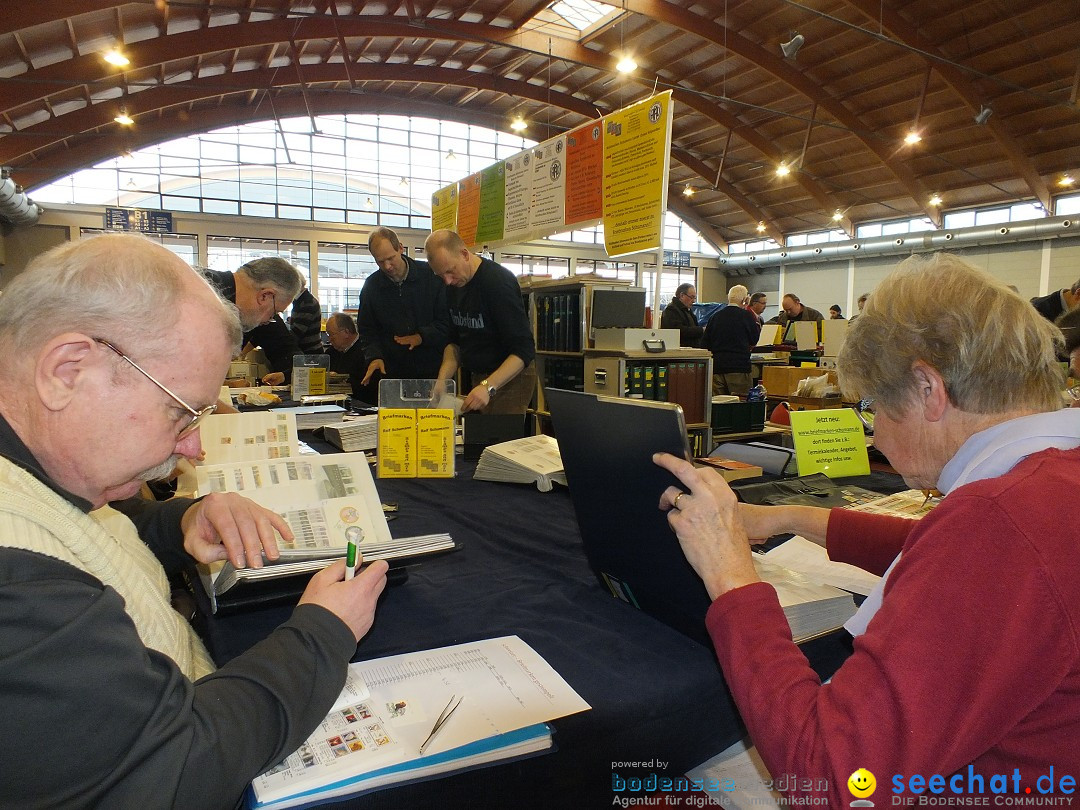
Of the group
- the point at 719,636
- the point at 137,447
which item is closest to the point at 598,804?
the point at 719,636

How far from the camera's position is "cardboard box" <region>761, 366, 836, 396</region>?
20.4 ft

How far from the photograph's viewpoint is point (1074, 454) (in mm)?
731

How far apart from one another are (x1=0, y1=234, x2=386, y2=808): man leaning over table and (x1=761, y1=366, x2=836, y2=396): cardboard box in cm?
598

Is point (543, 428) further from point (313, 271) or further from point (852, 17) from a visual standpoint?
point (313, 271)

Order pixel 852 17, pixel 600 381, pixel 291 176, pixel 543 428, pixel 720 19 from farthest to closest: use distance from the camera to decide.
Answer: pixel 291 176 → pixel 720 19 → pixel 852 17 → pixel 543 428 → pixel 600 381

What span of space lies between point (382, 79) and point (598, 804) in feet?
43.2

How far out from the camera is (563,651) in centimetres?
88

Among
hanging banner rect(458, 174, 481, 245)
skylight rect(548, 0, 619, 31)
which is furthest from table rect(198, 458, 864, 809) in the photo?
skylight rect(548, 0, 619, 31)

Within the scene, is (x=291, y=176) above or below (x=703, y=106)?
below

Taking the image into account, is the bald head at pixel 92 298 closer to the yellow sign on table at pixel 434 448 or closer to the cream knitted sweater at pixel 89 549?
the cream knitted sweater at pixel 89 549

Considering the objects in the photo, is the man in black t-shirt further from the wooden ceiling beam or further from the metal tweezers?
the wooden ceiling beam

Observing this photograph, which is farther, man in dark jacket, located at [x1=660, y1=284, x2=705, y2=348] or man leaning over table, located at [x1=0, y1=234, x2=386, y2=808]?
man in dark jacket, located at [x1=660, y1=284, x2=705, y2=348]

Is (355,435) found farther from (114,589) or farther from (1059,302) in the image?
(1059,302)

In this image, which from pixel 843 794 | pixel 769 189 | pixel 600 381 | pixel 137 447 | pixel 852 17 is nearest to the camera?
pixel 843 794
